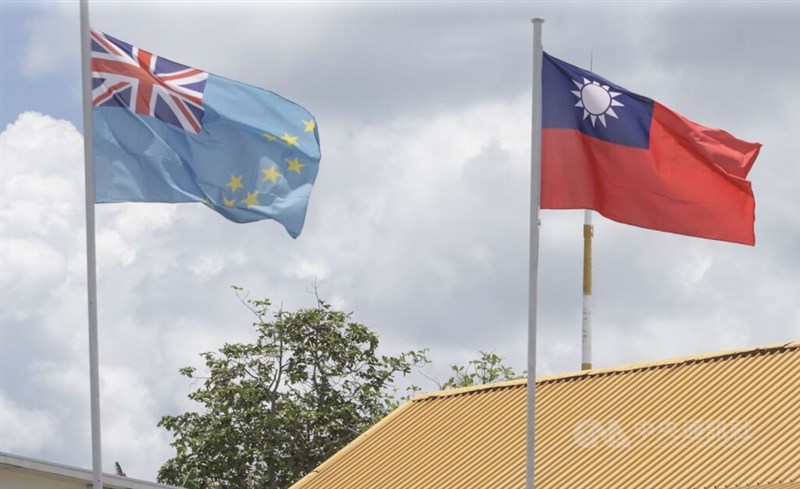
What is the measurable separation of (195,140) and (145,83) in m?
0.74

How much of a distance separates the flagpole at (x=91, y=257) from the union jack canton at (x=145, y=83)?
407mm

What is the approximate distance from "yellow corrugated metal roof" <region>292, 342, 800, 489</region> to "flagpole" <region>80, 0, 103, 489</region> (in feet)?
36.2

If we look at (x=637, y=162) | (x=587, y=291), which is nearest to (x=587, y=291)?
(x=587, y=291)

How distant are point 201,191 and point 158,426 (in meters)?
31.3

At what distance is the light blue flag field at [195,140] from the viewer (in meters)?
15.4

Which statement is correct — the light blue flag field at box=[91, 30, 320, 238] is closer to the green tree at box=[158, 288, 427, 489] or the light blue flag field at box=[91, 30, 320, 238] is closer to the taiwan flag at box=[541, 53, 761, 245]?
the taiwan flag at box=[541, 53, 761, 245]

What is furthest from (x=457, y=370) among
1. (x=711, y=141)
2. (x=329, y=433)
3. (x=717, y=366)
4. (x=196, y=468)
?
(x=711, y=141)

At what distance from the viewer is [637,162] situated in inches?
655

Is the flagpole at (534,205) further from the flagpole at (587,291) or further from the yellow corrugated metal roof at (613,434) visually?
the flagpole at (587,291)

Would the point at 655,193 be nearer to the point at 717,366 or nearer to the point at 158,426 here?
the point at 717,366

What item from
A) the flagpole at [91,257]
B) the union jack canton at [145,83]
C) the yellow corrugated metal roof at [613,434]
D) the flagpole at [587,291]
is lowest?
the flagpole at [91,257]

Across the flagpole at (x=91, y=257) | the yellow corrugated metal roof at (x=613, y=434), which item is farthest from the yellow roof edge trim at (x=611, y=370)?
the flagpole at (x=91, y=257)

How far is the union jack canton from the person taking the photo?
607 inches

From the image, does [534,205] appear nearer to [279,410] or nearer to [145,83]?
[145,83]
